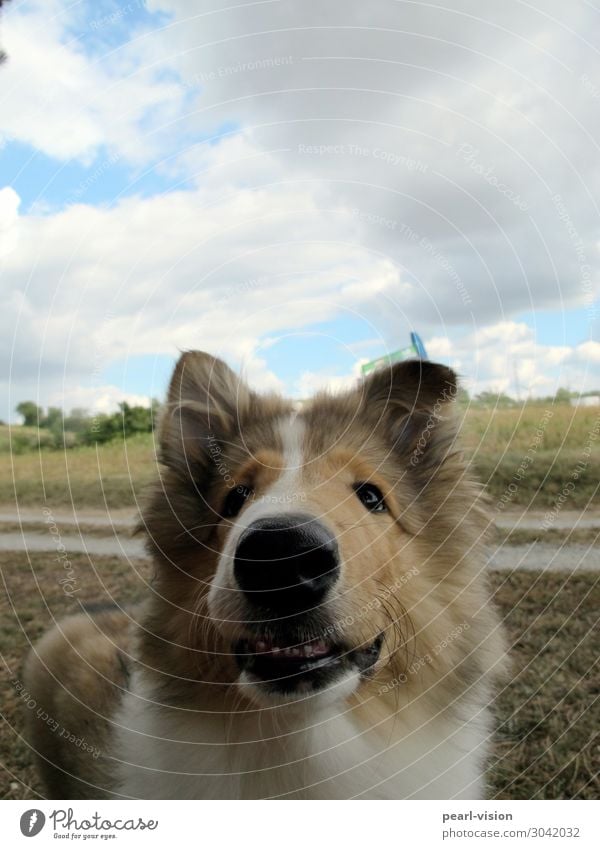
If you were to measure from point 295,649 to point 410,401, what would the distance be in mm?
938

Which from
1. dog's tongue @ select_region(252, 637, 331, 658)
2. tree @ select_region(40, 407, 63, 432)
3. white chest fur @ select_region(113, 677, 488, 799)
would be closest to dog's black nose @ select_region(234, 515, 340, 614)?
dog's tongue @ select_region(252, 637, 331, 658)

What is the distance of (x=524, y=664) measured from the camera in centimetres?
329

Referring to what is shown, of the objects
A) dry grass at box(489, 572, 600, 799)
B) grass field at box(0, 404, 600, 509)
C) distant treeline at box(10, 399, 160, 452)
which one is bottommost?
dry grass at box(489, 572, 600, 799)

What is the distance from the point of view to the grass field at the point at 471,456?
2.59 metres

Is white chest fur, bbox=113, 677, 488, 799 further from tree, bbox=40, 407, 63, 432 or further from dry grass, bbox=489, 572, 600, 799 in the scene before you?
tree, bbox=40, 407, 63, 432

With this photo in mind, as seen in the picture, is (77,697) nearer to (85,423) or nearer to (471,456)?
(85,423)

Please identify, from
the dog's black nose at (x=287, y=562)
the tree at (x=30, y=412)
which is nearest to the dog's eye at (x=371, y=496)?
the dog's black nose at (x=287, y=562)

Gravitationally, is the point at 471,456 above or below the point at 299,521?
above

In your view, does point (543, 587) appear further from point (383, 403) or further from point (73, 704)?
point (73, 704)

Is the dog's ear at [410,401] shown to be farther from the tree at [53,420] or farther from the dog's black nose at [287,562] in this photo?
the tree at [53,420]

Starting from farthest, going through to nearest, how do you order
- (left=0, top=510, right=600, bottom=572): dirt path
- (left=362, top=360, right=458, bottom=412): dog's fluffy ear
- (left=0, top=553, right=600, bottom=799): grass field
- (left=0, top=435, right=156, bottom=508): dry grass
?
(left=0, top=510, right=600, bottom=572): dirt path
(left=0, top=553, right=600, bottom=799): grass field
(left=0, top=435, right=156, bottom=508): dry grass
(left=362, top=360, right=458, bottom=412): dog's fluffy ear

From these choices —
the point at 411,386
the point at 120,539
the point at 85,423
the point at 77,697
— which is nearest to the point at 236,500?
the point at 85,423

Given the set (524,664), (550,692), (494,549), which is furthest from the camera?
(524,664)

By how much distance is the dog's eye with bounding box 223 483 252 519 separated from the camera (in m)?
2.33
